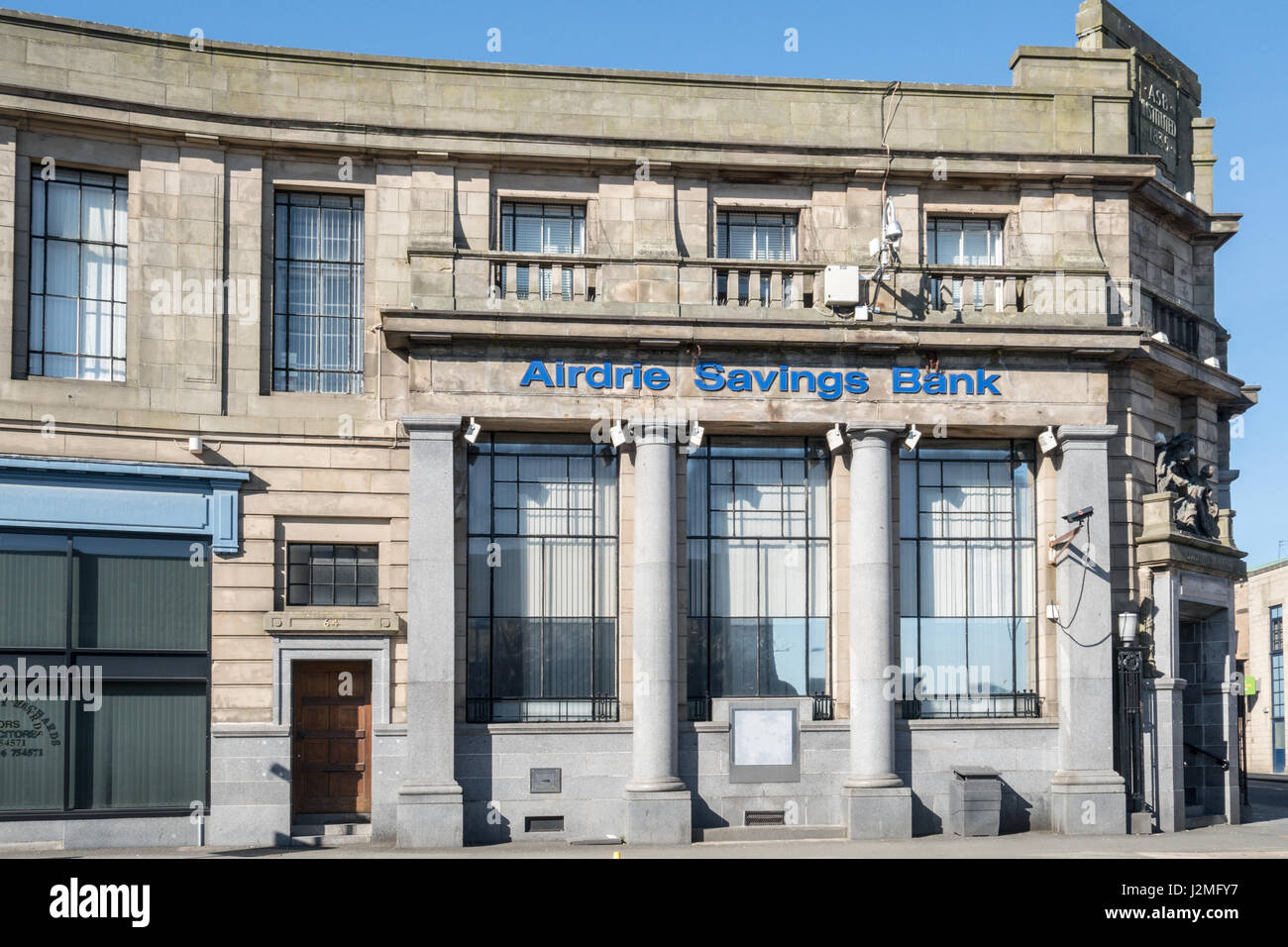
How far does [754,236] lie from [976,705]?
925cm

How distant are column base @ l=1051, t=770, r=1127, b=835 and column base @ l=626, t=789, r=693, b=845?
642 centimetres

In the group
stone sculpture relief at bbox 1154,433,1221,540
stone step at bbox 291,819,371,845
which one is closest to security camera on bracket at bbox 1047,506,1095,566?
stone sculpture relief at bbox 1154,433,1221,540

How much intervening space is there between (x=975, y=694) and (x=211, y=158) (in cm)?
1605

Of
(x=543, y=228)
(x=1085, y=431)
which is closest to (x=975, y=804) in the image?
(x=1085, y=431)

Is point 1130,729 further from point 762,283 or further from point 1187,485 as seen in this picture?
point 762,283

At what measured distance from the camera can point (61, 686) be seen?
22906 millimetres

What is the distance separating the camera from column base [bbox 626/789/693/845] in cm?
2339

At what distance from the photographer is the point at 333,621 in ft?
77.8

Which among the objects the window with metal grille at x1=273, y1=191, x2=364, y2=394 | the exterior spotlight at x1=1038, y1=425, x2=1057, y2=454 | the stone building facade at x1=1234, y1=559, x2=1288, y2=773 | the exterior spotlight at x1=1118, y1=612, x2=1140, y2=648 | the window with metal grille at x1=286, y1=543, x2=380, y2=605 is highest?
the window with metal grille at x1=273, y1=191, x2=364, y2=394

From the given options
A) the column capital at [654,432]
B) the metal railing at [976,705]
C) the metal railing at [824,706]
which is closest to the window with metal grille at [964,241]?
the column capital at [654,432]

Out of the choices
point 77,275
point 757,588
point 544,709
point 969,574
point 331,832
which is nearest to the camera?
point 331,832

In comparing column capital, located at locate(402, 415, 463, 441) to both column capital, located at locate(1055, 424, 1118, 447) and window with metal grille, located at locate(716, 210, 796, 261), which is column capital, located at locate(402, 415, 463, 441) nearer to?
window with metal grille, located at locate(716, 210, 796, 261)

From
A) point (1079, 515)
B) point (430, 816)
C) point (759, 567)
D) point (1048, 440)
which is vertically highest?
point (1048, 440)

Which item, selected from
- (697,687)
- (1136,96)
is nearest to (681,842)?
(697,687)
